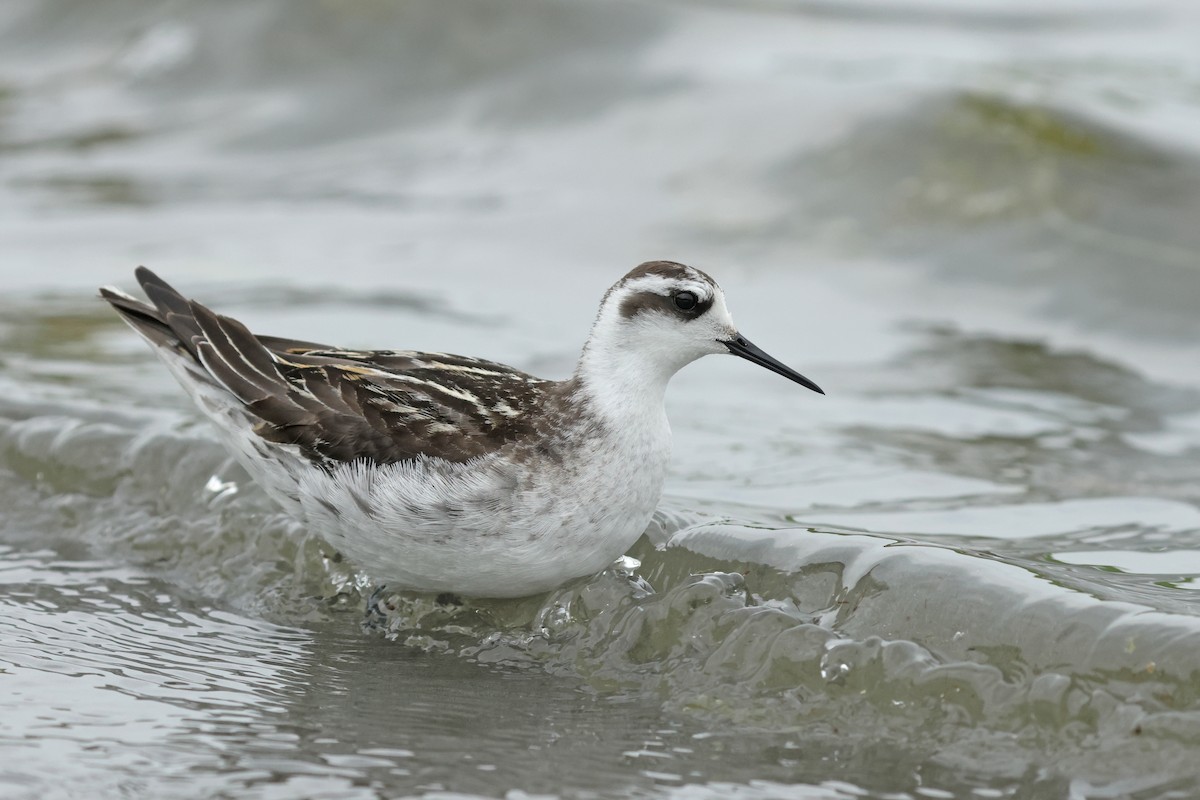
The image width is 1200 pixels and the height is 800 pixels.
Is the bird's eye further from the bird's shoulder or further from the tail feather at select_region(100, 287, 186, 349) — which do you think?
the tail feather at select_region(100, 287, 186, 349)

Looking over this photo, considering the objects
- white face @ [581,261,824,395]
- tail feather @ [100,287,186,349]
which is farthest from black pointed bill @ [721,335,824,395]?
tail feather @ [100,287,186,349]

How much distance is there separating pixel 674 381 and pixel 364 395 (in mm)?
4266

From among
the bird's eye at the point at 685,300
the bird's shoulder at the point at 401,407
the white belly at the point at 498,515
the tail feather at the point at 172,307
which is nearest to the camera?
the white belly at the point at 498,515

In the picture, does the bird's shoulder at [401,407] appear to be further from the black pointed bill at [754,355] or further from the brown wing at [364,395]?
the black pointed bill at [754,355]

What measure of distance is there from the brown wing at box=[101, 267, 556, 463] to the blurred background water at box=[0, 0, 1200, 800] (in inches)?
31.1

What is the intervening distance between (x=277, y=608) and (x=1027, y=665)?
3.27 meters

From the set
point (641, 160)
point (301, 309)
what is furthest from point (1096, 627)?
point (641, 160)

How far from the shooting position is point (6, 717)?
5480 mm

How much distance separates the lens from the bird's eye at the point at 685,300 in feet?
21.5

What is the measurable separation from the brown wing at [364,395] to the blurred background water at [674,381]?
31.1 inches

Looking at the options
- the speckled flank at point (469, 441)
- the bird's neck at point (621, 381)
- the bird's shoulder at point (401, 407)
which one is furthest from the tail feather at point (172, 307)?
the bird's neck at point (621, 381)

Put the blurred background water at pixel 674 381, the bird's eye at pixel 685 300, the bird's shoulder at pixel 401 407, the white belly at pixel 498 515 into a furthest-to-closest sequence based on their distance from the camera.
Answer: the bird's eye at pixel 685 300 → the bird's shoulder at pixel 401 407 → the white belly at pixel 498 515 → the blurred background water at pixel 674 381

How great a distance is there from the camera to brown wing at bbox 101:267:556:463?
248 inches

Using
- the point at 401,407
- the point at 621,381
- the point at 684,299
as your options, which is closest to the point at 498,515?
the point at 401,407
